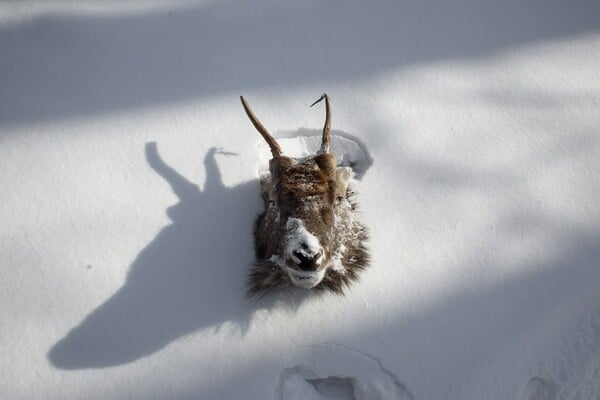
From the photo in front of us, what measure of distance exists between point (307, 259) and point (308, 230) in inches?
7.3

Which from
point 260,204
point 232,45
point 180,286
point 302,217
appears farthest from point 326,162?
point 232,45

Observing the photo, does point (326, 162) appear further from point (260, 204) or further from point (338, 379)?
point (338, 379)

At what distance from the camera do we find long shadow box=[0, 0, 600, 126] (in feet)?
10.5

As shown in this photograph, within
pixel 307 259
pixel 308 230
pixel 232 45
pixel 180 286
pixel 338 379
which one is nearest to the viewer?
pixel 307 259

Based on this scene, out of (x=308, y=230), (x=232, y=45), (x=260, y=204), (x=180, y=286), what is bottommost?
(x=180, y=286)

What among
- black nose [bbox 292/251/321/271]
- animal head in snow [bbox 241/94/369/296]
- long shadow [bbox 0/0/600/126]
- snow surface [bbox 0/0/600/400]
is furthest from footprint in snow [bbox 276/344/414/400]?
long shadow [bbox 0/0/600/126]

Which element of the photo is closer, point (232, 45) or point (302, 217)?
point (302, 217)

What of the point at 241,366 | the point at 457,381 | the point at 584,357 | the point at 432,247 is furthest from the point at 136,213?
the point at 584,357

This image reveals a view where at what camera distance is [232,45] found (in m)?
3.38

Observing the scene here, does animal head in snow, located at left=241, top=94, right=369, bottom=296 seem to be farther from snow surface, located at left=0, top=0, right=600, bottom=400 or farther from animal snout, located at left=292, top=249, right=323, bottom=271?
snow surface, located at left=0, top=0, right=600, bottom=400

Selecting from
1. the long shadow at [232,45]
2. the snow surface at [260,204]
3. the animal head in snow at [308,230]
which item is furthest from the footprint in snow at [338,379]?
the long shadow at [232,45]

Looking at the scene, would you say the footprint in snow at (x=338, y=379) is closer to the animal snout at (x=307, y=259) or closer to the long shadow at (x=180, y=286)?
the long shadow at (x=180, y=286)

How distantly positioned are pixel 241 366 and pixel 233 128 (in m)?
1.56

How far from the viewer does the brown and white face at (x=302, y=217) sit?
85.0 inches
